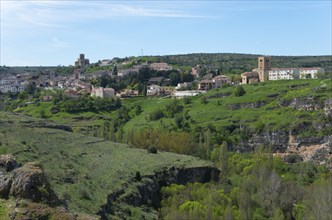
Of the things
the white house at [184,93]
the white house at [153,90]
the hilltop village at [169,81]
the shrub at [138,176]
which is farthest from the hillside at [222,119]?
the shrub at [138,176]

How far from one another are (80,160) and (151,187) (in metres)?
8.10

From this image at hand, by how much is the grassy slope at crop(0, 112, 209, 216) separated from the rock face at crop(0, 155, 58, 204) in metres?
7.36

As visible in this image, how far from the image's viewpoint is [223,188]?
52312mm

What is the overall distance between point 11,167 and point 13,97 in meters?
141

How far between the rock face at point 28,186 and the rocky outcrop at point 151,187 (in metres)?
12.1

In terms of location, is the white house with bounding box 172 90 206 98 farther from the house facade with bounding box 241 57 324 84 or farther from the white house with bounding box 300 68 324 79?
the white house with bounding box 300 68 324 79

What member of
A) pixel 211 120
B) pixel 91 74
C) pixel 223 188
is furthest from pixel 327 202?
pixel 91 74

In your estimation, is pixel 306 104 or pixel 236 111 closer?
pixel 306 104

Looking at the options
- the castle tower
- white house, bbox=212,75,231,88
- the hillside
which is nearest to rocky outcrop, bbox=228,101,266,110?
the hillside

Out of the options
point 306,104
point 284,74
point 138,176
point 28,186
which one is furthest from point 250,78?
point 28,186

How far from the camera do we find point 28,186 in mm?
19266

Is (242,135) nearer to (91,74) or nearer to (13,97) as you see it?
(13,97)

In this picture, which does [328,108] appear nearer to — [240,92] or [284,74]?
[240,92]

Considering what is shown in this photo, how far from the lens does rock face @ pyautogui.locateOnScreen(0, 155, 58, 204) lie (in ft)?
63.4
